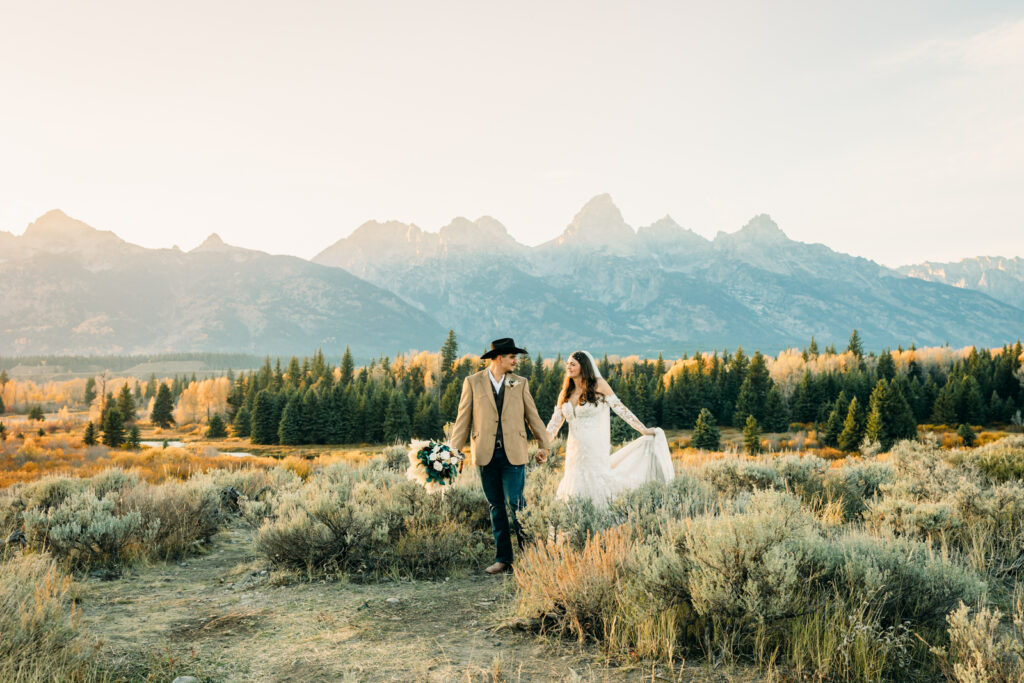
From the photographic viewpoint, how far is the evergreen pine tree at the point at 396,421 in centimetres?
8312

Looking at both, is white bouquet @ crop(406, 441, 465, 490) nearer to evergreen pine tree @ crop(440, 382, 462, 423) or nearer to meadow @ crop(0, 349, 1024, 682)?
meadow @ crop(0, 349, 1024, 682)

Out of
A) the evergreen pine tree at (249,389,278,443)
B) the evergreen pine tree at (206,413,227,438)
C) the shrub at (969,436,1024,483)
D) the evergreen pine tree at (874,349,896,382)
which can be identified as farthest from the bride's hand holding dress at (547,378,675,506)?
the evergreen pine tree at (874,349,896,382)

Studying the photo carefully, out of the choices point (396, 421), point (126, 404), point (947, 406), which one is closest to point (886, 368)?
point (947, 406)

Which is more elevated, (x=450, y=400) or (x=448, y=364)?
(x=448, y=364)

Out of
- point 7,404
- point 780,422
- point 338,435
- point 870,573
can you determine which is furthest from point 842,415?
point 7,404

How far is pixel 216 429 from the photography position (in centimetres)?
9575

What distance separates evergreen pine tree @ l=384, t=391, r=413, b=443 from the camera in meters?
83.1

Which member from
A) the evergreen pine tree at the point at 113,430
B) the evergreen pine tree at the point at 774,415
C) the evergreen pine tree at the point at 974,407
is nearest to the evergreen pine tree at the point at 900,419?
the evergreen pine tree at the point at 974,407

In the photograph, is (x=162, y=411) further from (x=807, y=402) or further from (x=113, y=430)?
(x=807, y=402)

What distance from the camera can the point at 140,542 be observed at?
9016 millimetres

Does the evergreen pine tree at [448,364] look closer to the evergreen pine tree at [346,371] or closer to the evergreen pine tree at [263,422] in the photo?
the evergreen pine tree at [346,371]

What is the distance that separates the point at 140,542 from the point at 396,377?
118461mm

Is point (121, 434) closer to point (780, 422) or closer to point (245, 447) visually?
point (245, 447)

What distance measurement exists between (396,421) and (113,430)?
106 feet
